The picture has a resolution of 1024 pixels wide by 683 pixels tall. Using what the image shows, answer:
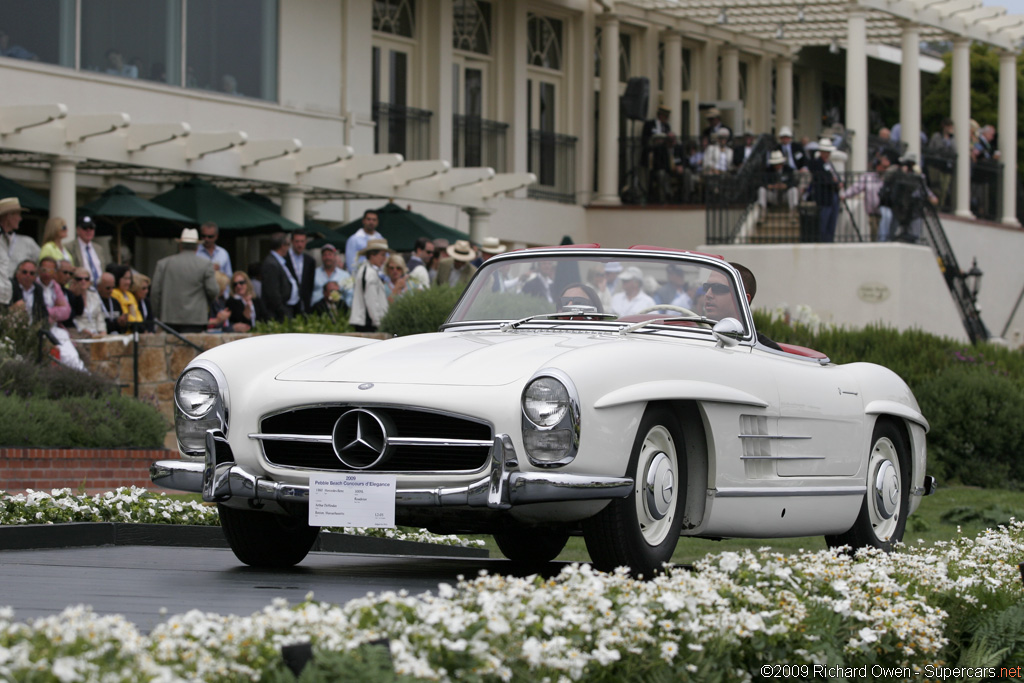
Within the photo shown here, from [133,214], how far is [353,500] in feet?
40.4

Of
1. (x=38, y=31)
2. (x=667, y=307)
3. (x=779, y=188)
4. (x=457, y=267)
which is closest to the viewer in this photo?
(x=667, y=307)

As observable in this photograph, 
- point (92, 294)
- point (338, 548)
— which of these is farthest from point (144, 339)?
point (338, 548)

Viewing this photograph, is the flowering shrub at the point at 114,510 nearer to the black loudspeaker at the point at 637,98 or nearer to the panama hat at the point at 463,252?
the panama hat at the point at 463,252

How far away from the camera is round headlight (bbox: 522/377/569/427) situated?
625cm

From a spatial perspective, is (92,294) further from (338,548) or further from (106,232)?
(338,548)

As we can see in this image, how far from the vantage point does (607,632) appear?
459 centimetres

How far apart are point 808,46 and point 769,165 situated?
41.6 feet

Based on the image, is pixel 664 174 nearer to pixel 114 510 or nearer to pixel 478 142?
pixel 478 142

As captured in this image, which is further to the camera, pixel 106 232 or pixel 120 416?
pixel 106 232

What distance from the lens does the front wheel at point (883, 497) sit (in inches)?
332

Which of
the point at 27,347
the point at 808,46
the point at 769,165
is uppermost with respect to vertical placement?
the point at 808,46

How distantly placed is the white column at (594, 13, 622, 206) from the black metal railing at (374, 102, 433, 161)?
477cm

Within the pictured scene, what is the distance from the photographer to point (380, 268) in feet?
57.7

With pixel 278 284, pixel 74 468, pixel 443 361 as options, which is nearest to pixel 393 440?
pixel 443 361
